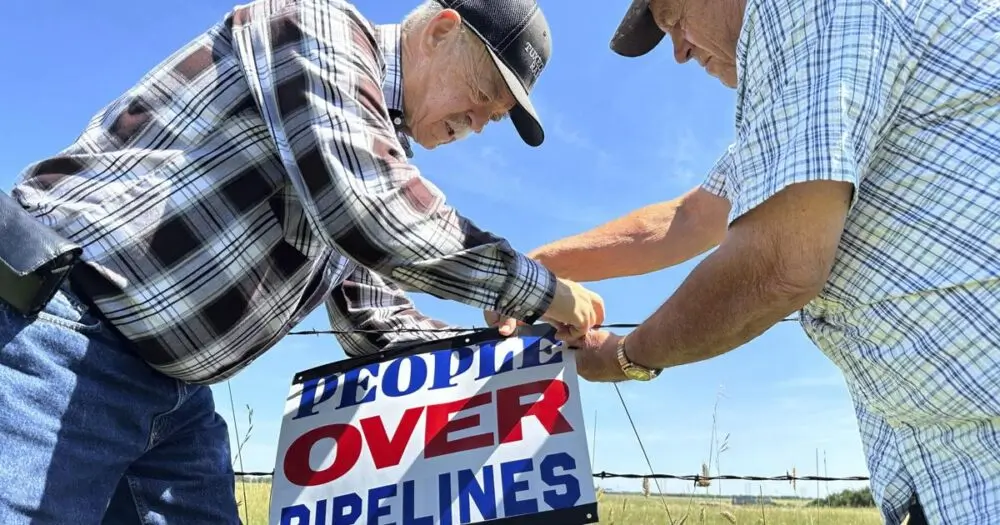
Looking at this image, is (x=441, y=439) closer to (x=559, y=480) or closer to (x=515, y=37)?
(x=559, y=480)

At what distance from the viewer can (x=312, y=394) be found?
9.02 feet

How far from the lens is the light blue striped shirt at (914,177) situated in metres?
1.35

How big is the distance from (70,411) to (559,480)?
1.42m

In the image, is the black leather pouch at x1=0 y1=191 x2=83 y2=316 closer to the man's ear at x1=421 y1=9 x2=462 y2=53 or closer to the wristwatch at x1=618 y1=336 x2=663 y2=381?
the man's ear at x1=421 y1=9 x2=462 y2=53

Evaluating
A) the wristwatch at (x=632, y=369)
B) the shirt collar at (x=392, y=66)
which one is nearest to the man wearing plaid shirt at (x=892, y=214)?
the wristwatch at (x=632, y=369)

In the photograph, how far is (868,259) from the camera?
4.86 feet

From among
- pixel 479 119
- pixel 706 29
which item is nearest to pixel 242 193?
pixel 479 119

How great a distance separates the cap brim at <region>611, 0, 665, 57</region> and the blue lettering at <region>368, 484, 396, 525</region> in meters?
1.82

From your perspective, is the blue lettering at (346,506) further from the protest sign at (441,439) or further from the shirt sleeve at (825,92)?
the shirt sleeve at (825,92)

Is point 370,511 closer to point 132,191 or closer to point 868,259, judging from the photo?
point 132,191

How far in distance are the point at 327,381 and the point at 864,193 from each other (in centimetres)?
203

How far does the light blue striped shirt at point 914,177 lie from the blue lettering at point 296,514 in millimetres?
1802

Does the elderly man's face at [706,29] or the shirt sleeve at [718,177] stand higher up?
the elderly man's face at [706,29]

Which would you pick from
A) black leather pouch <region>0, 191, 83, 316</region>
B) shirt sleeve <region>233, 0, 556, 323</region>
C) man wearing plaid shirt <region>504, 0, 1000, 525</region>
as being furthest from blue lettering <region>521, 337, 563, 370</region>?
black leather pouch <region>0, 191, 83, 316</region>
